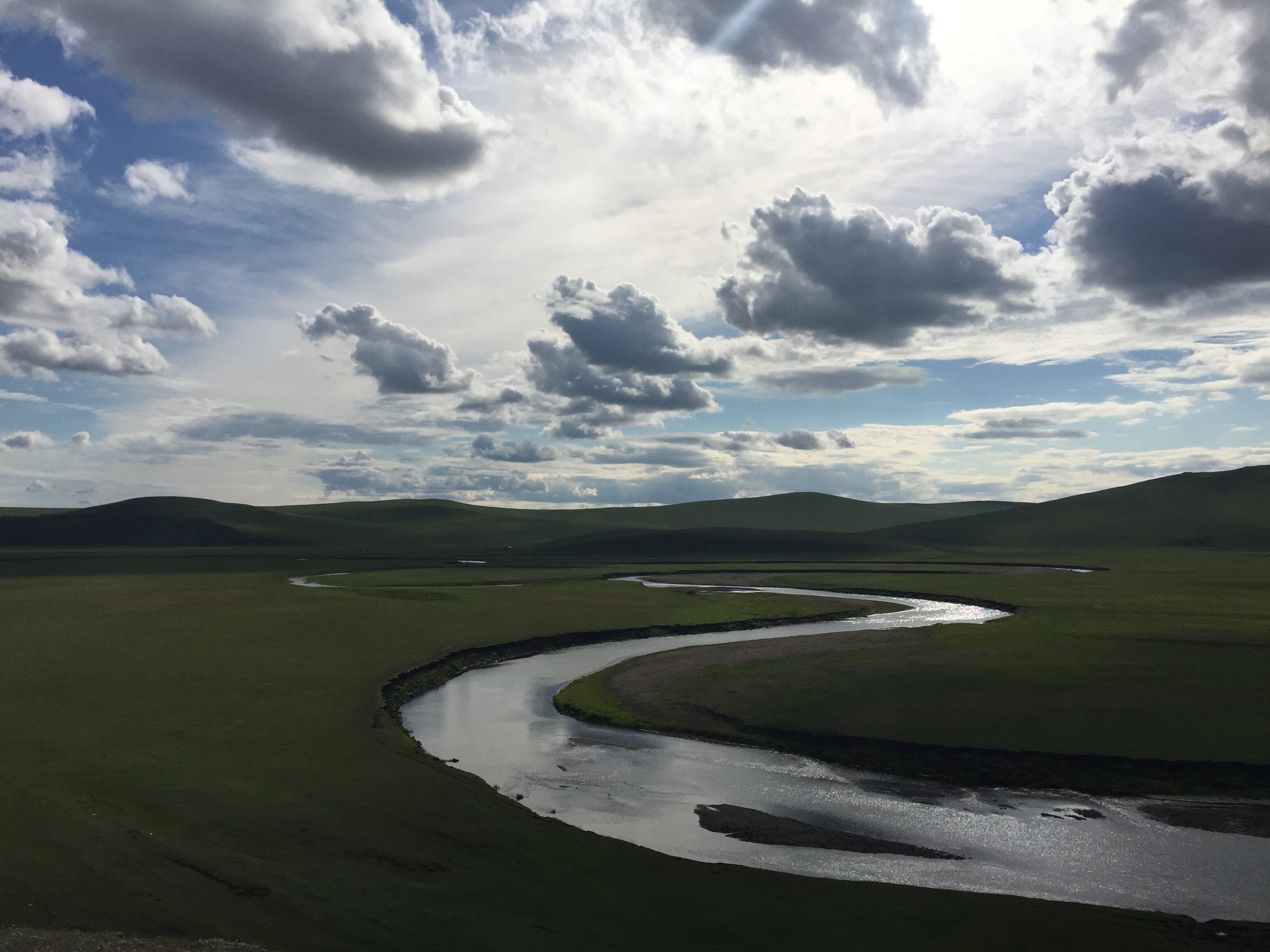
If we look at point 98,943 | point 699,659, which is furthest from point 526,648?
point 98,943

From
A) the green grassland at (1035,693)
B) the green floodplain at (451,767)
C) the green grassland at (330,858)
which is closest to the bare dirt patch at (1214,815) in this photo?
the green grassland at (1035,693)

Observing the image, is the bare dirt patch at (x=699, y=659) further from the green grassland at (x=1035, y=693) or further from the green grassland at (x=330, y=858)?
the green grassland at (x=330, y=858)

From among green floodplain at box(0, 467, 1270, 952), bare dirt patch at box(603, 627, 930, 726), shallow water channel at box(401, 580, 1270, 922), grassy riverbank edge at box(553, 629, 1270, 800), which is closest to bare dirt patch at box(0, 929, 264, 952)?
green floodplain at box(0, 467, 1270, 952)

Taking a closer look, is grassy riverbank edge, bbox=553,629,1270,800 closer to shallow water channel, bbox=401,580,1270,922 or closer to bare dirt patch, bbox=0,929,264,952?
shallow water channel, bbox=401,580,1270,922

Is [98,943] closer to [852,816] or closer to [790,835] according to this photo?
[790,835]

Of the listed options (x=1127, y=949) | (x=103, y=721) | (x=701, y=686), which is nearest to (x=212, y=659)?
(x=103, y=721)

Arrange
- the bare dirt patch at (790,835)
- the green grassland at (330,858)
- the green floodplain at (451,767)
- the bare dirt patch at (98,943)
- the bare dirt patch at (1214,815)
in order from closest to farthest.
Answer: the bare dirt patch at (98,943), the green grassland at (330,858), the green floodplain at (451,767), the bare dirt patch at (790,835), the bare dirt patch at (1214,815)

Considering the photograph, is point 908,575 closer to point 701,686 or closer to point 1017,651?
point 1017,651

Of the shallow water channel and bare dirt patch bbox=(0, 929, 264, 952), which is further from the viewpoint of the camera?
the shallow water channel
